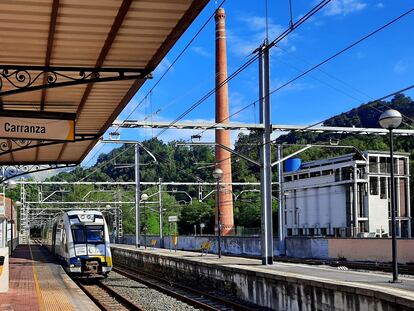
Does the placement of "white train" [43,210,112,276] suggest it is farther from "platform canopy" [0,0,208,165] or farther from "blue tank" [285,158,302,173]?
"blue tank" [285,158,302,173]

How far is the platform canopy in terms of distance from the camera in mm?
7949

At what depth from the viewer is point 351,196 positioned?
63938 mm

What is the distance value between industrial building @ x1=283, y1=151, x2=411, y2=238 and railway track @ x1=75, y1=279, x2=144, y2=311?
39287 millimetres

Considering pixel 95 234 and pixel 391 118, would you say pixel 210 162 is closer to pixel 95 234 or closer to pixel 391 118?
pixel 95 234

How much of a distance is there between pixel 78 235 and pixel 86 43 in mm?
19391

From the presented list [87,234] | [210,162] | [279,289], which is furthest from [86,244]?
[210,162]

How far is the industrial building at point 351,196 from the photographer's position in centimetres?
6378

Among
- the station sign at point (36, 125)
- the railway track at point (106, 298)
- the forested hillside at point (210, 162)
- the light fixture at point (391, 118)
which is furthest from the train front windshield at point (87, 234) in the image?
the forested hillside at point (210, 162)

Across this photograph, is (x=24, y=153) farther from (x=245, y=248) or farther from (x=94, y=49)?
(x=245, y=248)

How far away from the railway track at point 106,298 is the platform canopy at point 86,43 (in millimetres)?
7353

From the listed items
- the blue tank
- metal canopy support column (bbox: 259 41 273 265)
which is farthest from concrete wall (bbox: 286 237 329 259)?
the blue tank

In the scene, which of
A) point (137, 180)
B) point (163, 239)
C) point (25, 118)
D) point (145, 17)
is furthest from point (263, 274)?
point (163, 239)

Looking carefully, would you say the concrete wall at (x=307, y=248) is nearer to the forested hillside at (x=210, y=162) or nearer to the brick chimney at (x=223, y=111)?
the brick chimney at (x=223, y=111)

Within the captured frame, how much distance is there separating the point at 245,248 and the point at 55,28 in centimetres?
3551
